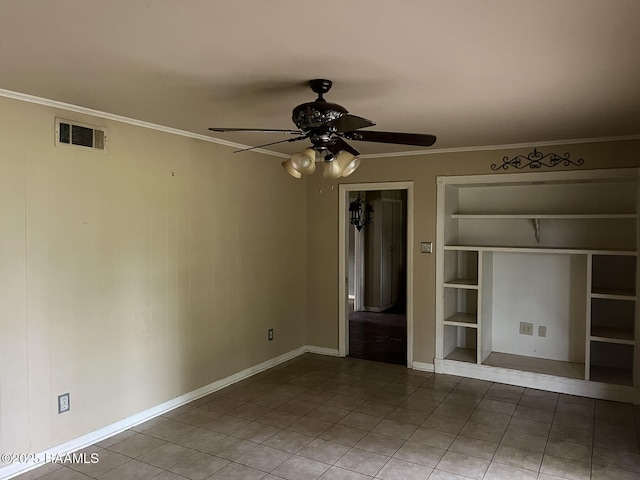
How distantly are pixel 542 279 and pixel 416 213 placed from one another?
143cm

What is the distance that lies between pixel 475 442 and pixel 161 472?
214cm

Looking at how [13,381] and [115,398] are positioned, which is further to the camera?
[115,398]

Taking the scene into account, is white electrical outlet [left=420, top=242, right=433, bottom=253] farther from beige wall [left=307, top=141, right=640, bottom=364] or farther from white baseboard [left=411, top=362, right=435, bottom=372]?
white baseboard [left=411, top=362, right=435, bottom=372]

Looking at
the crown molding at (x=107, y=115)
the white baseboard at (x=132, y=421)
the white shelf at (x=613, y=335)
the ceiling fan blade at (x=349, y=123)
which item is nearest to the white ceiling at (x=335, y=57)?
the crown molding at (x=107, y=115)

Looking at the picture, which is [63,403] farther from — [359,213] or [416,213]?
[359,213]

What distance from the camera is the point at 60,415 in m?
3.20

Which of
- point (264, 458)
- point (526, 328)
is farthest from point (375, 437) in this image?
point (526, 328)

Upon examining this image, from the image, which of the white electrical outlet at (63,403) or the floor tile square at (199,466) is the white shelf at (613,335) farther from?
the white electrical outlet at (63,403)

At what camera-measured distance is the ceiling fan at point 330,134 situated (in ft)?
7.92

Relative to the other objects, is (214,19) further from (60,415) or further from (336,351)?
(336,351)

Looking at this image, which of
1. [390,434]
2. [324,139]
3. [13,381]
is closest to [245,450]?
[390,434]

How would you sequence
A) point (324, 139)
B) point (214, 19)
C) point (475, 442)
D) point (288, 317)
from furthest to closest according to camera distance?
point (288, 317) < point (475, 442) < point (324, 139) < point (214, 19)

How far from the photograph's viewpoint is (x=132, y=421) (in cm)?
368

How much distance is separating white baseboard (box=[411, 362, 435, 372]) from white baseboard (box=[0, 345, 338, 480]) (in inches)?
55.6
